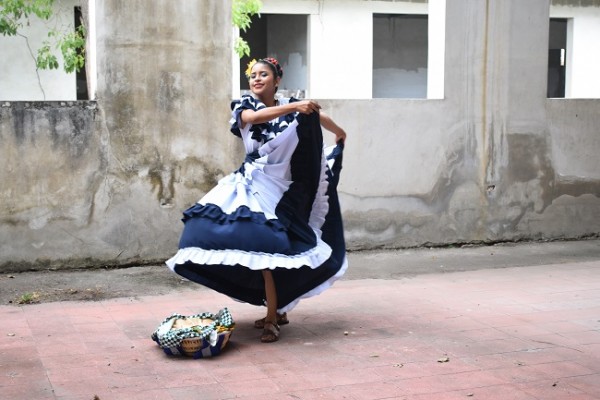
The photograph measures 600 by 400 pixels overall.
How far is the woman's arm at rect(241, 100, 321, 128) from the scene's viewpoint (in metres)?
5.38

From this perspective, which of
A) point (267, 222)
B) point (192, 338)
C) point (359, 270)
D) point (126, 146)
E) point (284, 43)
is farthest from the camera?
point (284, 43)

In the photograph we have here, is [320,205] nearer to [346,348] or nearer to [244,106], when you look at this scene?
[244,106]

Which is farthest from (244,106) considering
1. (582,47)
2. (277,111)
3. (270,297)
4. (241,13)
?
(582,47)

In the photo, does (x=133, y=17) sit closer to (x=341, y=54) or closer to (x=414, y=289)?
(x=414, y=289)

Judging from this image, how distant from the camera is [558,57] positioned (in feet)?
61.5

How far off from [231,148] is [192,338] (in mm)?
3017

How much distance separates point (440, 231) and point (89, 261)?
3.32m

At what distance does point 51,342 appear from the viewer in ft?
18.0

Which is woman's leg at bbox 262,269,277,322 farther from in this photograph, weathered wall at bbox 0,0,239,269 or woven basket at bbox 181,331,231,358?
weathered wall at bbox 0,0,239,269

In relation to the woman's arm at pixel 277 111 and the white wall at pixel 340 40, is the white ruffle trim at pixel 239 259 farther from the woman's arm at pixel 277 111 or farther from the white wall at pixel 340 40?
the white wall at pixel 340 40

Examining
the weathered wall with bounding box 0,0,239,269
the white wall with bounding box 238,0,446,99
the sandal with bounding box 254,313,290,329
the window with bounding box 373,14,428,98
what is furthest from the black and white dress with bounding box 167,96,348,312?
the window with bounding box 373,14,428,98

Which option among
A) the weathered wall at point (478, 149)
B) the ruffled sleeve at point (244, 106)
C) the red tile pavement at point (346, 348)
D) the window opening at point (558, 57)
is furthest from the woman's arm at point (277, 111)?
the window opening at point (558, 57)

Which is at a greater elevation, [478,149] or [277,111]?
[277,111]

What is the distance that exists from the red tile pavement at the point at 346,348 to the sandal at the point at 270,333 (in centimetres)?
7
